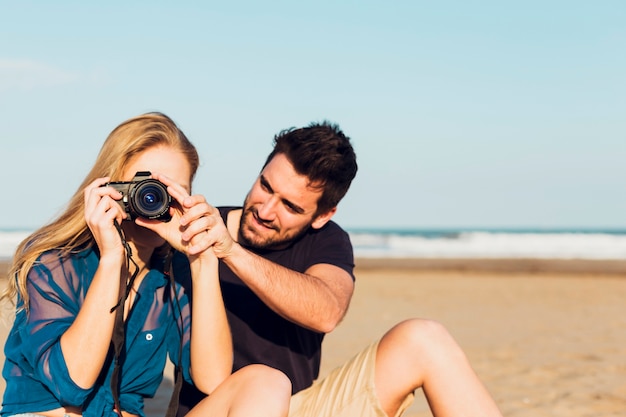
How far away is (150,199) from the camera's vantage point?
2.59 metres

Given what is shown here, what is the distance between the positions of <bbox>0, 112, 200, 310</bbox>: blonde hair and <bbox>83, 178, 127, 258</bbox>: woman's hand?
5.8 inches

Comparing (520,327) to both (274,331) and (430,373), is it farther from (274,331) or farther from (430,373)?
(430,373)

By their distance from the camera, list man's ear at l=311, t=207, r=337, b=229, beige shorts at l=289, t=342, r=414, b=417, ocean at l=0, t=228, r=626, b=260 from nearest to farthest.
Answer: beige shorts at l=289, t=342, r=414, b=417, man's ear at l=311, t=207, r=337, b=229, ocean at l=0, t=228, r=626, b=260

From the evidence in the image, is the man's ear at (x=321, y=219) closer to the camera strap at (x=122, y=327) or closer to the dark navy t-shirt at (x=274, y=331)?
the dark navy t-shirt at (x=274, y=331)

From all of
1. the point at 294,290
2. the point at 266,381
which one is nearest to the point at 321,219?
the point at 294,290

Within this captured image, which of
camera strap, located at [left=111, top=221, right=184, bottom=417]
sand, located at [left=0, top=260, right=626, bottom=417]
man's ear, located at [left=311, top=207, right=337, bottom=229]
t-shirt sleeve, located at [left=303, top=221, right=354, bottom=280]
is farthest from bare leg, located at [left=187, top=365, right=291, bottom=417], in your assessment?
sand, located at [left=0, top=260, right=626, bottom=417]

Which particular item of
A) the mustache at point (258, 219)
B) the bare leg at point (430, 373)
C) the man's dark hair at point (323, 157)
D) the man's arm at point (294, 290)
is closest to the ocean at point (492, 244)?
the man's dark hair at point (323, 157)

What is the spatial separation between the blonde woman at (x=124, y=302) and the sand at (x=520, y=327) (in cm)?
211

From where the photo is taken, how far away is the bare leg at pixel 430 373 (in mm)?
2695

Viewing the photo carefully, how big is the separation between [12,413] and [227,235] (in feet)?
3.07

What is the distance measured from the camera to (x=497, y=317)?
930 cm

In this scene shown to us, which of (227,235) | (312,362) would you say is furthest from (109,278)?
(312,362)

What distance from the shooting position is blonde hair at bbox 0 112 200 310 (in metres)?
2.58

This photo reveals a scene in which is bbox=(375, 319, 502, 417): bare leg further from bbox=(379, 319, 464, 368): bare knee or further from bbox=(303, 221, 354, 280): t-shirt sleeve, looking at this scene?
bbox=(303, 221, 354, 280): t-shirt sleeve
